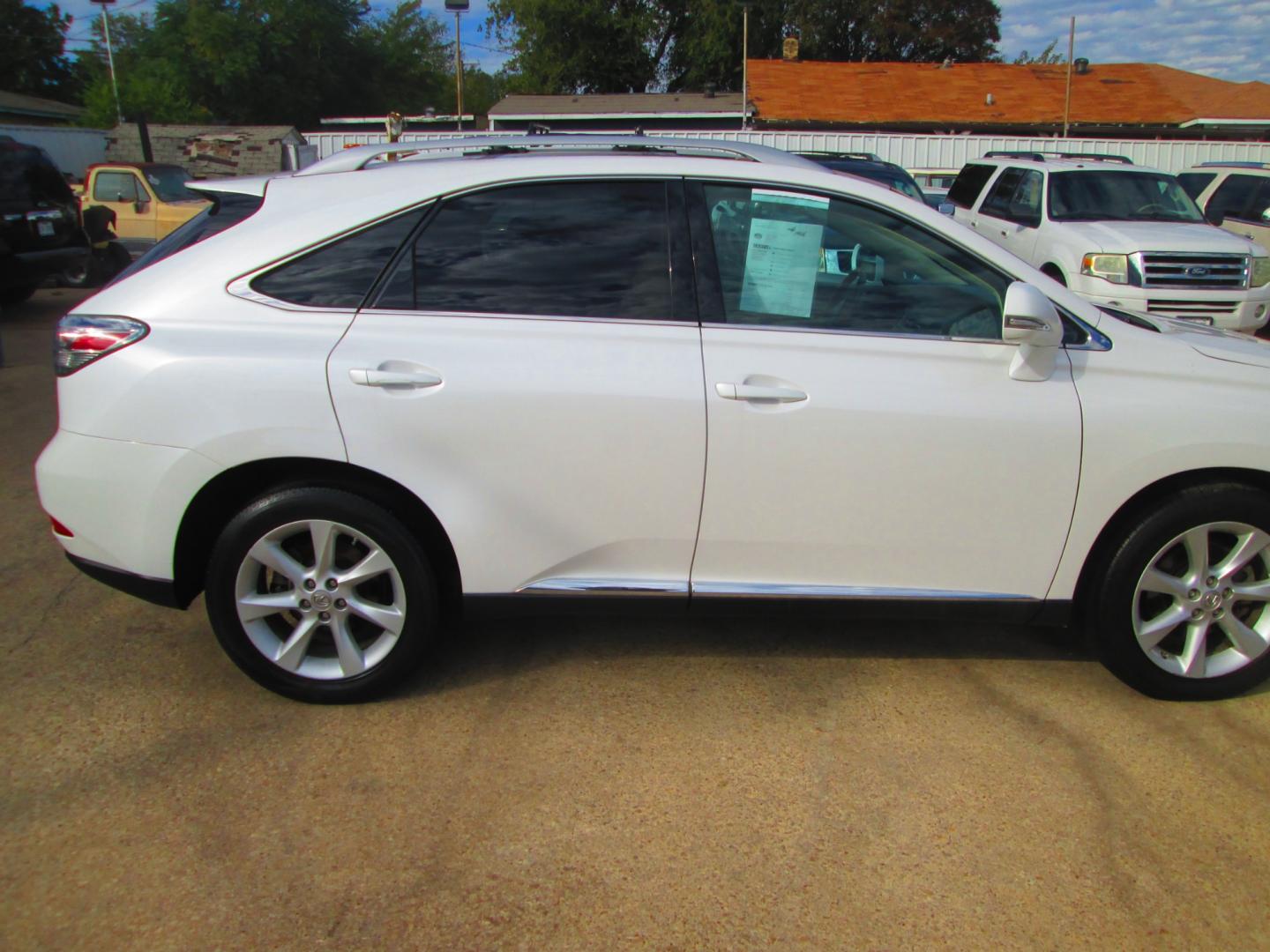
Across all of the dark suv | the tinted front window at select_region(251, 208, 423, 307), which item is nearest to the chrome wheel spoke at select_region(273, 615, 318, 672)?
the tinted front window at select_region(251, 208, 423, 307)

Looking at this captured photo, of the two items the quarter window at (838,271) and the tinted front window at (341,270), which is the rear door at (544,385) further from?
the quarter window at (838,271)

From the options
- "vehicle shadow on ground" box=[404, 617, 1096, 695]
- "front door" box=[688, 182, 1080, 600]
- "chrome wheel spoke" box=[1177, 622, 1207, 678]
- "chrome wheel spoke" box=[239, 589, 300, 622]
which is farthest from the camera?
"vehicle shadow on ground" box=[404, 617, 1096, 695]

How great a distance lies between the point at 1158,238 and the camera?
963 centimetres

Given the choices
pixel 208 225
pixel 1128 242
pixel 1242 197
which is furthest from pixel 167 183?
pixel 1242 197

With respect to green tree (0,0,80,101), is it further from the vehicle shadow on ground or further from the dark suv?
the vehicle shadow on ground

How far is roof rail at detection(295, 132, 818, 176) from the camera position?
3598mm

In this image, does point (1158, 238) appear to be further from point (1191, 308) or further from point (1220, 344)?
point (1220, 344)

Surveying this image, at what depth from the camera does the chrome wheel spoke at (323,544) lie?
3246 mm

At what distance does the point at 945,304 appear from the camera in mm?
3371

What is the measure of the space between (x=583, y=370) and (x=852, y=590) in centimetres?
116

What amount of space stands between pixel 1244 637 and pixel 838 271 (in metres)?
1.88

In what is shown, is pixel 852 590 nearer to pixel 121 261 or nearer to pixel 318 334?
pixel 318 334

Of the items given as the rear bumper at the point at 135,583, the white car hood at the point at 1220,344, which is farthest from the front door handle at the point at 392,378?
the white car hood at the point at 1220,344

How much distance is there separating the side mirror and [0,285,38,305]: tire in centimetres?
1248
